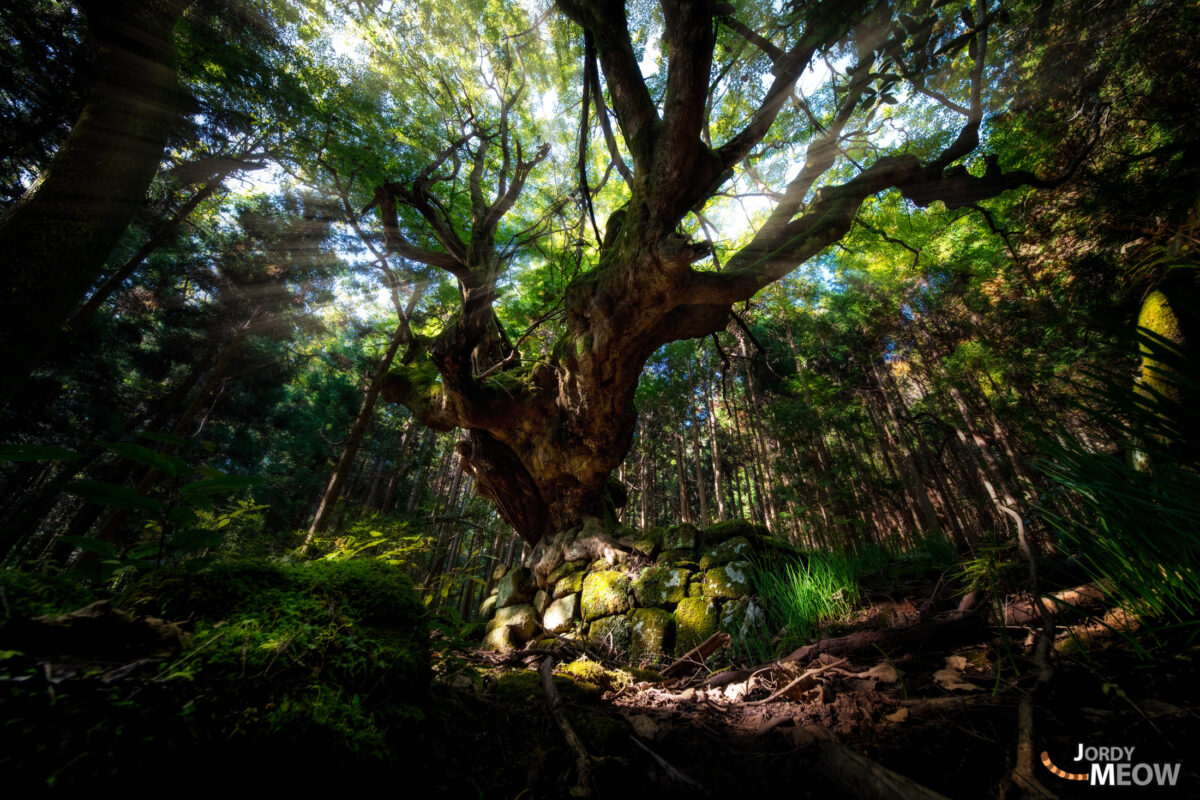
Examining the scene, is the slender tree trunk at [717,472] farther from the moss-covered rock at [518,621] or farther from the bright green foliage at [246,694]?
the bright green foliage at [246,694]

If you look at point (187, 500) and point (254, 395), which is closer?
point (187, 500)

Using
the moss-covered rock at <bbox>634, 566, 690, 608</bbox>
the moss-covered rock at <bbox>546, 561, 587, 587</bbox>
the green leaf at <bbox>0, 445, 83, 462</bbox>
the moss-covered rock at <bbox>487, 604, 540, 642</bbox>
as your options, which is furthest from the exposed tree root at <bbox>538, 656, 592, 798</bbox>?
the moss-covered rock at <bbox>546, 561, 587, 587</bbox>

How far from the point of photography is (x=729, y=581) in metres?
3.67

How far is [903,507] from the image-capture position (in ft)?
39.0

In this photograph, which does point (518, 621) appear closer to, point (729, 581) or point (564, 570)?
point (564, 570)

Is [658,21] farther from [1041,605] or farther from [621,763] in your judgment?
[621,763]

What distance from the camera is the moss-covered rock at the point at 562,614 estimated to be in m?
4.42

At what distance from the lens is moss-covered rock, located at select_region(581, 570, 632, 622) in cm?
411

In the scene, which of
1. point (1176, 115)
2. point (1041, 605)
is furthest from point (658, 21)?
point (1041, 605)

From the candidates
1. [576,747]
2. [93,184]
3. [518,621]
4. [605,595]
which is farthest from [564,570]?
[93,184]

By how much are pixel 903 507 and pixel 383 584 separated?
14.9m

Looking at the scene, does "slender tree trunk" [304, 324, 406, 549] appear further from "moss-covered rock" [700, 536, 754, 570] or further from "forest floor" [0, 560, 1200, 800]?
"forest floor" [0, 560, 1200, 800]

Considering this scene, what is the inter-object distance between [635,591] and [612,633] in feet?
1.54

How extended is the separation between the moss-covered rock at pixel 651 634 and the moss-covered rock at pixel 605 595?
0.27 meters
